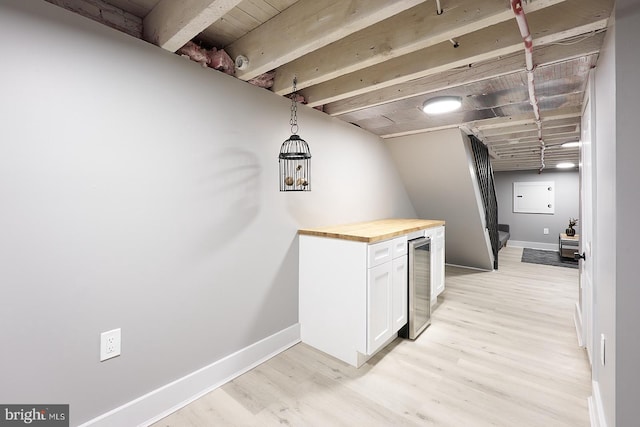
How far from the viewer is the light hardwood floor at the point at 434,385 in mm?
1573

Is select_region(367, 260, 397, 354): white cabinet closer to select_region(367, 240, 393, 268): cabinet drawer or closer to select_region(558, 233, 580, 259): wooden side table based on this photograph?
select_region(367, 240, 393, 268): cabinet drawer

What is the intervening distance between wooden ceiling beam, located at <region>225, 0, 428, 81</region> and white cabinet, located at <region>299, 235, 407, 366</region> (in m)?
1.29

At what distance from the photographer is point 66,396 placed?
4.28ft

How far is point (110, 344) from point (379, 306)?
1.67 meters

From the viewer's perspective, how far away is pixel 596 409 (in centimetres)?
151

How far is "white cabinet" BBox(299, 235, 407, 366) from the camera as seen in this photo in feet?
6.61

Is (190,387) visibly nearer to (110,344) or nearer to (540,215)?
(110,344)

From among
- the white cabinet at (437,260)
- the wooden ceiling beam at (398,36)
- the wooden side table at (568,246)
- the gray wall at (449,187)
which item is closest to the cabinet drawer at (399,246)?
the white cabinet at (437,260)

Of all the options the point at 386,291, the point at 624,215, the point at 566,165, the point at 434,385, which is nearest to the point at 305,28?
the point at 624,215

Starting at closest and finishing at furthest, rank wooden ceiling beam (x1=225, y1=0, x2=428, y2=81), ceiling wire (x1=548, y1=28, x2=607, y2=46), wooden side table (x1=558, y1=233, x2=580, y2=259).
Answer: wooden ceiling beam (x1=225, y1=0, x2=428, y2=81)
ceiling wire (x1=548, y1=28, x2=607, y2=46)
wooden side table (x1=558, y1=233, x2=580, y2=259)

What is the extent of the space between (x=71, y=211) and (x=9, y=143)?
0.34m

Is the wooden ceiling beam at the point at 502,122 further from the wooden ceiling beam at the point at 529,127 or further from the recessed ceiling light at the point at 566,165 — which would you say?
the recessed ceiling light at the point at 566,165

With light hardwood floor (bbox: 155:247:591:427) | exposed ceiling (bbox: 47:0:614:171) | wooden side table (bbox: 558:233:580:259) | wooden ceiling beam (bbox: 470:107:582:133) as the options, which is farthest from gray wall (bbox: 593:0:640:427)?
wooden side table (bbox: 558:233:580:259)

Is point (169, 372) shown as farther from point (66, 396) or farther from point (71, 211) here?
point (71, 211)
